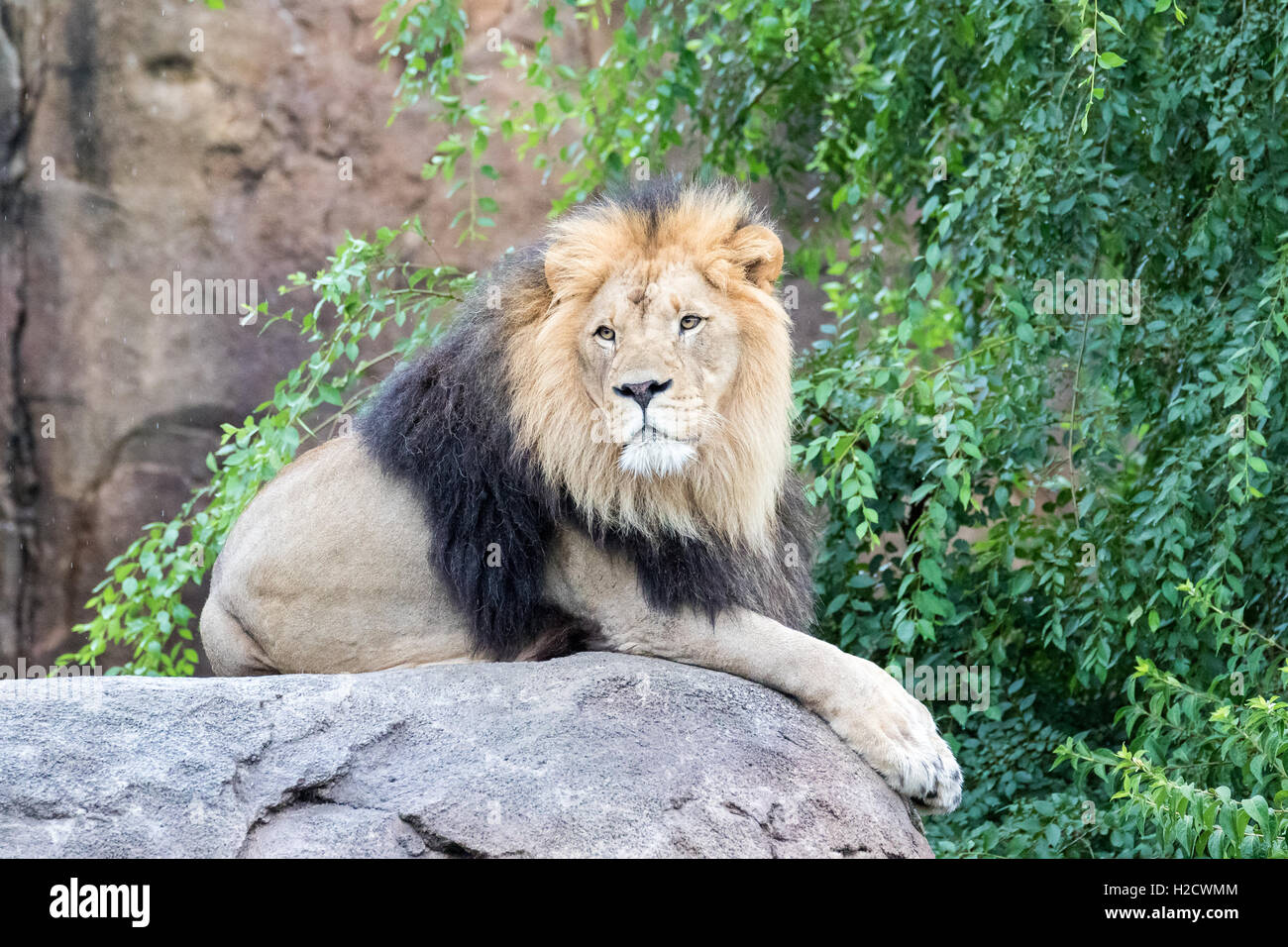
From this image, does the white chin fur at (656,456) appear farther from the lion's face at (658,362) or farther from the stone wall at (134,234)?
the stone wall at (134,234)

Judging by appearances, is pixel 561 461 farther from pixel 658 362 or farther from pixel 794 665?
pixel 794 665

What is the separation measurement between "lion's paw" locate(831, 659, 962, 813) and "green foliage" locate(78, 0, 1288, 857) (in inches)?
27.7

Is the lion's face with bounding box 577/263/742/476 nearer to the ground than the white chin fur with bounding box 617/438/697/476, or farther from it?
farther from it

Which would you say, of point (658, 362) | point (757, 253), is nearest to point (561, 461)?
point (658, 362)

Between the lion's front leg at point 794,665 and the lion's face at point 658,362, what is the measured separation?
1.40 feet

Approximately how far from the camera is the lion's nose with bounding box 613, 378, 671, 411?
12.2 ft

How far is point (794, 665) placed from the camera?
12.8 feet

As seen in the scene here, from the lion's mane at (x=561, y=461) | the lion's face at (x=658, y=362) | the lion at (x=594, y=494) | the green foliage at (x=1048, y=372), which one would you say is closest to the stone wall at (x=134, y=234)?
the green foliage at (x=1048, y=372)

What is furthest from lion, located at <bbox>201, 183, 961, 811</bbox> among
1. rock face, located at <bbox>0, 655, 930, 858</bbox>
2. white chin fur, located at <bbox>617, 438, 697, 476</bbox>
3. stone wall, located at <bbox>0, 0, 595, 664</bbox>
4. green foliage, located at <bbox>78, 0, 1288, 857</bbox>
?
stone wall, located at <bbox>0, 0, 595, 664</bbox>

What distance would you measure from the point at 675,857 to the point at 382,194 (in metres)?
7.22

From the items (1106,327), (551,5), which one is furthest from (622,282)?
(551,5)

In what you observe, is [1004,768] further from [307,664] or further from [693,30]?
[693,30]

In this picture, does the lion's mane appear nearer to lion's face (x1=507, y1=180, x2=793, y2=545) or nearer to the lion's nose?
lion's face (x1=507, y1=180, x2=793, y2=545)

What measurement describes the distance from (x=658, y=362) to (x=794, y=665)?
0.91 metres
